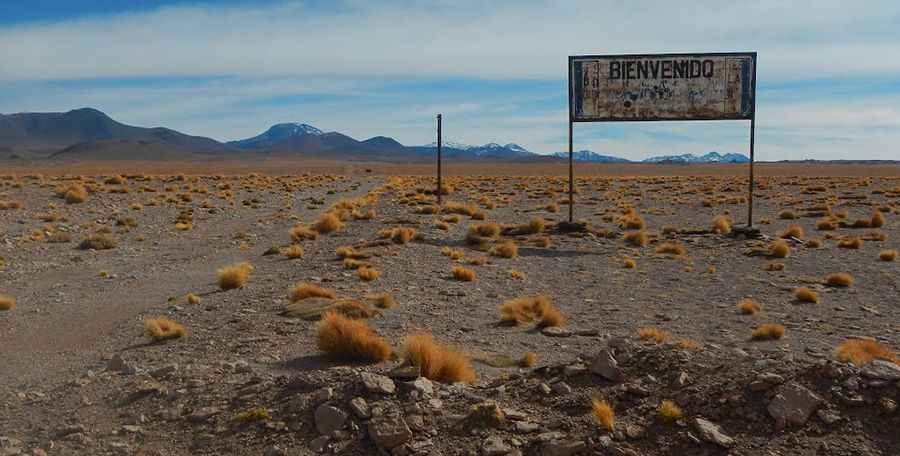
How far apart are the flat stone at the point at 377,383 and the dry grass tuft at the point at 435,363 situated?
0.47 meters

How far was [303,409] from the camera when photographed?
6.18 meters

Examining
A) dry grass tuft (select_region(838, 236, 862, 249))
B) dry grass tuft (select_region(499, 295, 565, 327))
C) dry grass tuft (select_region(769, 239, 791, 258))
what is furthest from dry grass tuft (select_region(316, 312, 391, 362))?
dry grass tuft (select_region(838, 236, 862, 249))

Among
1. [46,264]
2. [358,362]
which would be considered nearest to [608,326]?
[358,362]

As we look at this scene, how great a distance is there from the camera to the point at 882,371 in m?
5.57

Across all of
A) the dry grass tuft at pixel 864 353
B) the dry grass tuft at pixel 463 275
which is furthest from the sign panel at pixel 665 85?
the dry grass tuft at pixel 864 353

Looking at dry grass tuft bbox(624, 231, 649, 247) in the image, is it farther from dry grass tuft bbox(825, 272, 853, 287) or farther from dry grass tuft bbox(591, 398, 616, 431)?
dry grass tuft bbox(591, 398, 616, 431)

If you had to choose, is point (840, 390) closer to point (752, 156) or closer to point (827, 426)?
point (827, 426)

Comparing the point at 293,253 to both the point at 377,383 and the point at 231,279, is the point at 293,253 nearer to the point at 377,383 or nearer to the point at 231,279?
the point at 231,279

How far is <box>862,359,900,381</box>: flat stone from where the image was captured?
5.50m

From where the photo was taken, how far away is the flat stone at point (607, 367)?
250 inches

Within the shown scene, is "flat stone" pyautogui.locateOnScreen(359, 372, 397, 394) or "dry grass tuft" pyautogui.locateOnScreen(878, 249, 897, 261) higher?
"flat stone" pyautogui.locateOnScreen(359, 372, 397, 394)

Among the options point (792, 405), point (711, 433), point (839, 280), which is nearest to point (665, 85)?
point (839, 280)

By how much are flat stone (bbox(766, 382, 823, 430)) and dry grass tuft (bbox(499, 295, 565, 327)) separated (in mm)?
4770

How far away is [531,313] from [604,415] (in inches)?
204
